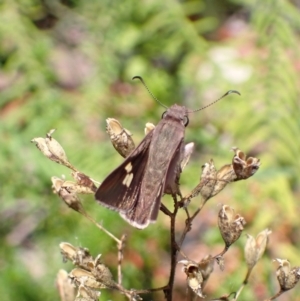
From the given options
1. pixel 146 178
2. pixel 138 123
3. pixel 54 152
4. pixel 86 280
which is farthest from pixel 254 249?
pixel 138 123

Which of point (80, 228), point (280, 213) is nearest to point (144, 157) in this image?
point (80, 228)

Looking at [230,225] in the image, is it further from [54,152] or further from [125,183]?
[54,152]

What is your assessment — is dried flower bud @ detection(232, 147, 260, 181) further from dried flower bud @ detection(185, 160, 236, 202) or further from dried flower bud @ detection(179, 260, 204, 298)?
dried flower bud @ detection(179, 260, 204, 298)

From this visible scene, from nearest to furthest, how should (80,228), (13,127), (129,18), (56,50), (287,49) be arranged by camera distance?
(80,228), (13,127), (287,49), (129,18), (56,50)

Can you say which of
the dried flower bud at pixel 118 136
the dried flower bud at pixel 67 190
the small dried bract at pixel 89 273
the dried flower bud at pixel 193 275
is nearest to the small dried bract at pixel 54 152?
the dried flower bud at pixel 67 190

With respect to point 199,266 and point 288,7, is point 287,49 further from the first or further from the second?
point 199,266

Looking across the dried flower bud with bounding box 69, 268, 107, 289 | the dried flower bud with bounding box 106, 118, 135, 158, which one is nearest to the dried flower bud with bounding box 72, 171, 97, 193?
the dried flower bud with bounding box 106, 118, 135, 158

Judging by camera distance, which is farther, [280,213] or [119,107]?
[119,107]
